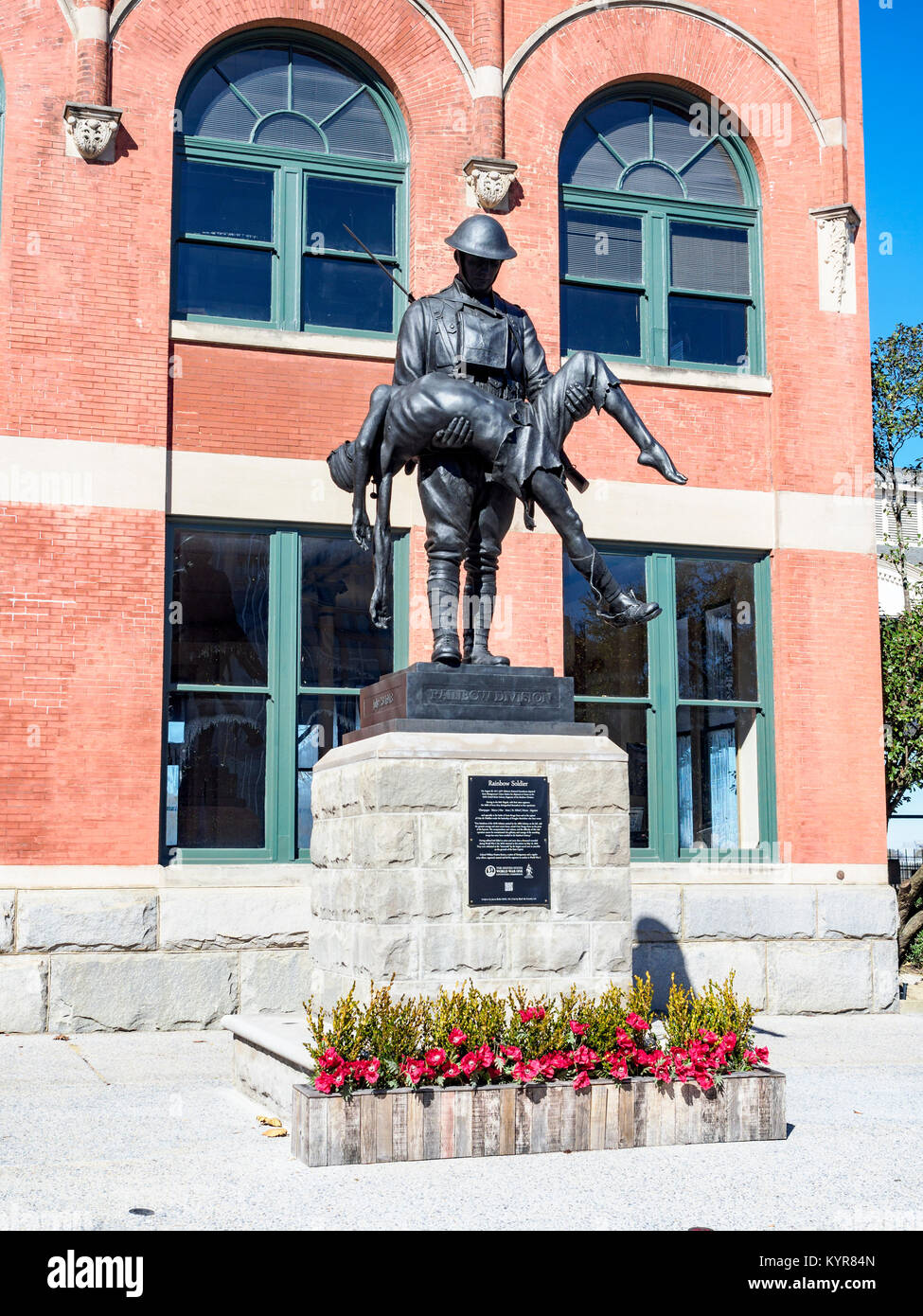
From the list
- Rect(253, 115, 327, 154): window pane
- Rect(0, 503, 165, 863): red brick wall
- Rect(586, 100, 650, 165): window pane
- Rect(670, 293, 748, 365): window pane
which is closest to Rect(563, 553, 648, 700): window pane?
Rect(670, 293, 748, 365): window pane

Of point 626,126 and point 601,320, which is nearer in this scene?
point 601,320

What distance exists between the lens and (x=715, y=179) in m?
15.8

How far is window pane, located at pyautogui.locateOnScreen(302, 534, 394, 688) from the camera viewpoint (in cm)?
1372

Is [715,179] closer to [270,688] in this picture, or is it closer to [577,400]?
[270,688]

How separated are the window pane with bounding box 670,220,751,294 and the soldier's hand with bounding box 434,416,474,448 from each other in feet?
25.1

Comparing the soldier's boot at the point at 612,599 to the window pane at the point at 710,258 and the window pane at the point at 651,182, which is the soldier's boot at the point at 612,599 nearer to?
the window pane at the point at 710,258

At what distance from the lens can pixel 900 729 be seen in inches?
659

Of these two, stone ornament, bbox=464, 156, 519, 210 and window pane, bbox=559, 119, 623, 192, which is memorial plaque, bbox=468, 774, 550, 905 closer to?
stone ornament, bbox=464, 156, 519, 210

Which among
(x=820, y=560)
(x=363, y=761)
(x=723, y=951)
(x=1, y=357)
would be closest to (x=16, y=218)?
(x=1, y=357)

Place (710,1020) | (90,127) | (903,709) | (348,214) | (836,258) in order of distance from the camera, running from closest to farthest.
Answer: (710,1020) → (90,127) → (348,214) → (836,258) → (903,709)

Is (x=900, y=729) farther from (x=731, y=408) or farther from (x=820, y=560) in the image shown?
(x=731, y=408)

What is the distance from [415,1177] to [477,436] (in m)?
4.41

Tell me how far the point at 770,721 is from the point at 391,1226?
1021 cm

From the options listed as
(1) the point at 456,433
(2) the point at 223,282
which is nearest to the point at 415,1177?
(1) the point at 456,433
